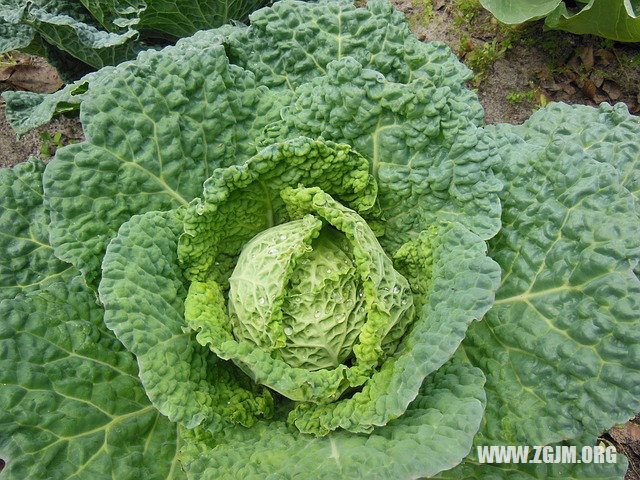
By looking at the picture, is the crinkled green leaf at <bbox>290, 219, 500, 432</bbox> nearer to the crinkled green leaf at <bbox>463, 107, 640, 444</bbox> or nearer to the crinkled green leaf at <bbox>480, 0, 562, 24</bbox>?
the crinkled green leaf at <bbox>463, 107, 640, 444</bbox>

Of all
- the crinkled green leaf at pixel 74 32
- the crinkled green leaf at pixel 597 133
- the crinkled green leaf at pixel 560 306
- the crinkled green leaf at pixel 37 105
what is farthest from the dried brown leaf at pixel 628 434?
the crinkled green leaf at pixel 74 32

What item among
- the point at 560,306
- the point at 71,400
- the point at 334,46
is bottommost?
the point at 71,400

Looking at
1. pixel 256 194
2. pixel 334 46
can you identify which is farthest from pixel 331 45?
pixel 256 194

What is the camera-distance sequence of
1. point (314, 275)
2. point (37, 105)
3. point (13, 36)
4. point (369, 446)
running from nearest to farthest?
point (369, 446) < point (314, 275) < point (37, 105) < point (13, 36)

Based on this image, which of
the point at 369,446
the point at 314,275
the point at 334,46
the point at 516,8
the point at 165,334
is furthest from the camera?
the point at 516,8

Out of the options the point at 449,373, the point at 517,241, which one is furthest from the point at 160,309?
the point at 517,241

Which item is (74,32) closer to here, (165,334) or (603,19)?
(165,334)

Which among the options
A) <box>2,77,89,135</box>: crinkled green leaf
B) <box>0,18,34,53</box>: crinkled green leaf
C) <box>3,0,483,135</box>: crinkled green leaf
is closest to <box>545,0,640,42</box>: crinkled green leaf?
<box>3,0,483,135</box>: crinkled green leaf
